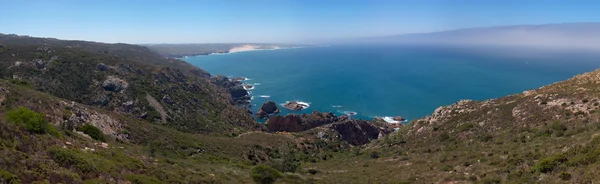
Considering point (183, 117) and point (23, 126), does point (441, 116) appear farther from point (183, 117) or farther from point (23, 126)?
point (183, 117)

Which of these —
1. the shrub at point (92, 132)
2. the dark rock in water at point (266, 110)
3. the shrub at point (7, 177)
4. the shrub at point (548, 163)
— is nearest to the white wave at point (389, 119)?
the dark rock in water at point (266, 110)

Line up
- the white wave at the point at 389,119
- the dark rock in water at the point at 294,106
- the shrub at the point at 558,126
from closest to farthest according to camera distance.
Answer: the shrub at the point at 558,126 → the white wave at the point at 389,119 → the dark rock in water at the point at 294,106

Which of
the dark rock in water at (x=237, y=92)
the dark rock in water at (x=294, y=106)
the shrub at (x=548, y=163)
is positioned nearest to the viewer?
the shrub at (x=548, y=163)

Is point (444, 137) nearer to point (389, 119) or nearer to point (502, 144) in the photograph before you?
point (502, 144)

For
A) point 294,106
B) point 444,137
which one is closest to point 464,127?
point 444,137

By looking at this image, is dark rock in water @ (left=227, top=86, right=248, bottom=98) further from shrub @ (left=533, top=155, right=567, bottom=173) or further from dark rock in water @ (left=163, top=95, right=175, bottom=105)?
shrub @ (left=533, top=155, right=567, bottom=173)

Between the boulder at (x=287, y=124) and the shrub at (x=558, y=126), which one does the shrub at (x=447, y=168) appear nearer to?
the shrub at (x=558, y=126)
